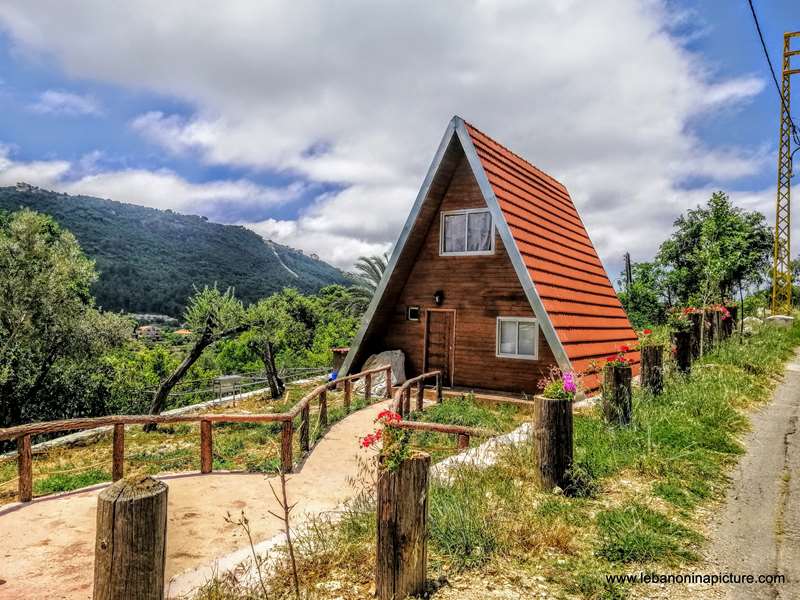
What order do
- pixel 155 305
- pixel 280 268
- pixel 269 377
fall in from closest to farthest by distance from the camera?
pixel 269 377 → pixel 155 305 → pixel 280 268

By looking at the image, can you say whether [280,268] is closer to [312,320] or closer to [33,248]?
[312,320]

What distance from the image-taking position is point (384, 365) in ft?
49.1

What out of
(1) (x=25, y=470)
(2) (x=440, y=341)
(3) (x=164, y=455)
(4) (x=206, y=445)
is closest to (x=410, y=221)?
(2) (x=440, y=341)

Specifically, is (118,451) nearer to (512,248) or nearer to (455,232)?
(512,248)

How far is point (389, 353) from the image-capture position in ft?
49.8

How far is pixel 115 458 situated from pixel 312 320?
1533 inches

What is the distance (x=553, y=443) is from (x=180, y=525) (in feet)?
15.0

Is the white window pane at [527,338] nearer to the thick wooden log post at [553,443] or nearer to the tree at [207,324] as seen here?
the thick wooden log post at [553,443]

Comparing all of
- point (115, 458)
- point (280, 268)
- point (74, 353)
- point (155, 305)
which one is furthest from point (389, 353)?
point (280, 268)

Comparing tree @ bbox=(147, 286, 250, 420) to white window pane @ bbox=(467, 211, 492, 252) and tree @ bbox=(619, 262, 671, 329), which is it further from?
tree @ bbox=(619, 262, 671, 329)

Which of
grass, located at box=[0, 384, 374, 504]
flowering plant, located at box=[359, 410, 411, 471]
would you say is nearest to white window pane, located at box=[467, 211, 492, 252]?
grass, located at box=[0, 384, 374, 504]

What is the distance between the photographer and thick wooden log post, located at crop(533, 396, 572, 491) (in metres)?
5.04

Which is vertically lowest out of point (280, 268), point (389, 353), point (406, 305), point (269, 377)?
point (269, 377)

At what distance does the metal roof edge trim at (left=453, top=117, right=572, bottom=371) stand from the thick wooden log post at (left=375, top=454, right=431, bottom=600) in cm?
856
